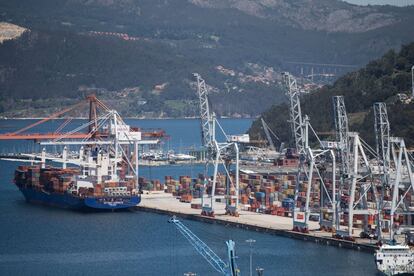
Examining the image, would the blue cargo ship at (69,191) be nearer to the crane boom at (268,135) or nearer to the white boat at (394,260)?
the white boat at (394,260)

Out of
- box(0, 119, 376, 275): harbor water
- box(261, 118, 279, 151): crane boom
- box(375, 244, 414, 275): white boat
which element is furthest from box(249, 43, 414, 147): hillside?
box(375, 244, 414, 275): white boat

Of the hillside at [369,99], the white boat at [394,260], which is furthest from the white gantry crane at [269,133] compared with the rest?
the white boat at [394,260]

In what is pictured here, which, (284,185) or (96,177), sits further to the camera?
(96,177)

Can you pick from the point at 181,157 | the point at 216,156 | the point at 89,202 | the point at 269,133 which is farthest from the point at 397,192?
the point at 181,157

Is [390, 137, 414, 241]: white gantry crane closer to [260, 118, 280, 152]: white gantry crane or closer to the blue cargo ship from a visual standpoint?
the blue cargo ship

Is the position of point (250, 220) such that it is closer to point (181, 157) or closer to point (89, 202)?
point (89, 202)

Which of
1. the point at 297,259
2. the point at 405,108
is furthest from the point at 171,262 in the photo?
the point at 405,108
